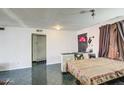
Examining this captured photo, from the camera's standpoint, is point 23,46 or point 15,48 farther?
point 23,46

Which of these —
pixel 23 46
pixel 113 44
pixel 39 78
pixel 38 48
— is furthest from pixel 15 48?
pixel 113 44

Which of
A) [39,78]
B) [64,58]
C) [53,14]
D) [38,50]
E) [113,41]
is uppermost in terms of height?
[53,14]

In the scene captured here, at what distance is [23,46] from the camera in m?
4.45

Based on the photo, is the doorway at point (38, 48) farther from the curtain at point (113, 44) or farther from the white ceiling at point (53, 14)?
the curtain at point (113, 44)

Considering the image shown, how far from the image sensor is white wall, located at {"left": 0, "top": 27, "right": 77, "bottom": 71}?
3.63 metres

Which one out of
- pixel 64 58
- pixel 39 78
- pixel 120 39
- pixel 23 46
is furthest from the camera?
pixel 23 46

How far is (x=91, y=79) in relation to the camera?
1.58 metres

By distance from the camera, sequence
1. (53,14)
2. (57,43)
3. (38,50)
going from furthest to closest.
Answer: (57,43), (38,50), (53,14)

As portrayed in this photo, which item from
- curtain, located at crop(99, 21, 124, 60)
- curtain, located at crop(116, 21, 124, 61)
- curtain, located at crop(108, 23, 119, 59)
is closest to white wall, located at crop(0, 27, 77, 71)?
curtain, located at crop(99, 21, 124, 60)

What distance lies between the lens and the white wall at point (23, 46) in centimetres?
363

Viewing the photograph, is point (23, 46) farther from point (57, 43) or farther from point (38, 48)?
point (57, 43)

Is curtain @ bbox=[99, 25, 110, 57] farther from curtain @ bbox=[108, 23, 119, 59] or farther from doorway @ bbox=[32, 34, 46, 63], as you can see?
doorway @ bbox=[32, 34, 46, 63]
